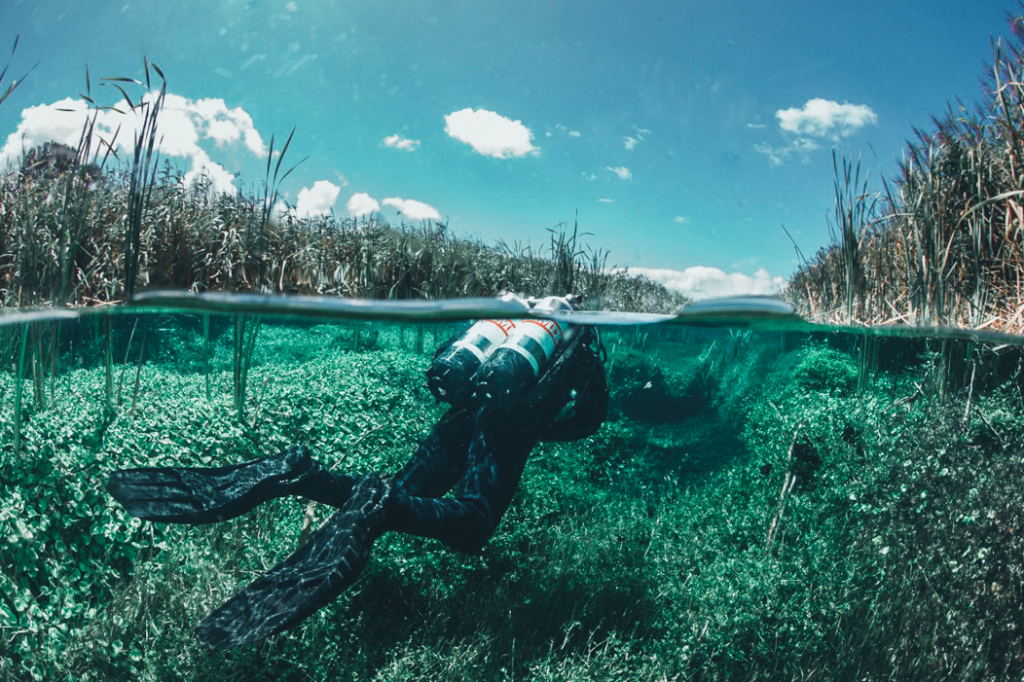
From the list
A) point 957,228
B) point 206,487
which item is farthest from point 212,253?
point 957,228

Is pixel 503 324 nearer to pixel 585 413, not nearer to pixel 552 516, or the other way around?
pixel 585 413

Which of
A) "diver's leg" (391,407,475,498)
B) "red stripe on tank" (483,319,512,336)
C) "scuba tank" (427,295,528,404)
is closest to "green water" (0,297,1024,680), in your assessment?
"diver's leg" (391,407,475,498)

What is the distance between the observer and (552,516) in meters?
5.29

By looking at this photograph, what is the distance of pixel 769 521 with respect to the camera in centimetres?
591

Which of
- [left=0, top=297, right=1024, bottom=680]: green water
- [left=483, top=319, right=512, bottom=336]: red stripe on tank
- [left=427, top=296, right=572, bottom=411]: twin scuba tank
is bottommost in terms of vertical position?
[left=0, top=297, right=1024, bottom=680]: green water

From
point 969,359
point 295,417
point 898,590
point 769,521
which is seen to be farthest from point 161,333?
point 969,359

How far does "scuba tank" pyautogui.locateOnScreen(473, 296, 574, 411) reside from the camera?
462 centimetres

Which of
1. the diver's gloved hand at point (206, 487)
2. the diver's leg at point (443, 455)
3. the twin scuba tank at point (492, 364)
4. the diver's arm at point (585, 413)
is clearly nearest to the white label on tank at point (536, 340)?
the twin scuba tank at point (492, 364)

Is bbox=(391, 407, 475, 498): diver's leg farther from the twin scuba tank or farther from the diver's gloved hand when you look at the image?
the diver's gloved hand

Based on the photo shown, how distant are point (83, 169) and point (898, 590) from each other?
8.76m

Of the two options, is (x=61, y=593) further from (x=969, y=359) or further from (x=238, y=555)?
(x=969, y=359)

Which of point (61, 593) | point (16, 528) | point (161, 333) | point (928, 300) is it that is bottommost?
point (61, 593)

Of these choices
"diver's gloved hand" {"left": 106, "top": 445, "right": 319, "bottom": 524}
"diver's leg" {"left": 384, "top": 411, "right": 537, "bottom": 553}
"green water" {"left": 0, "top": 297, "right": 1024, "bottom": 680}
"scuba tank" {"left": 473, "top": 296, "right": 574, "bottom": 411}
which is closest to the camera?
"diver's leg" {"left": 384, "top": 411, "right": 537, "bottom": 553}

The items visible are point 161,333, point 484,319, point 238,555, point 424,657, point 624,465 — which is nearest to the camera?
point 424,657
